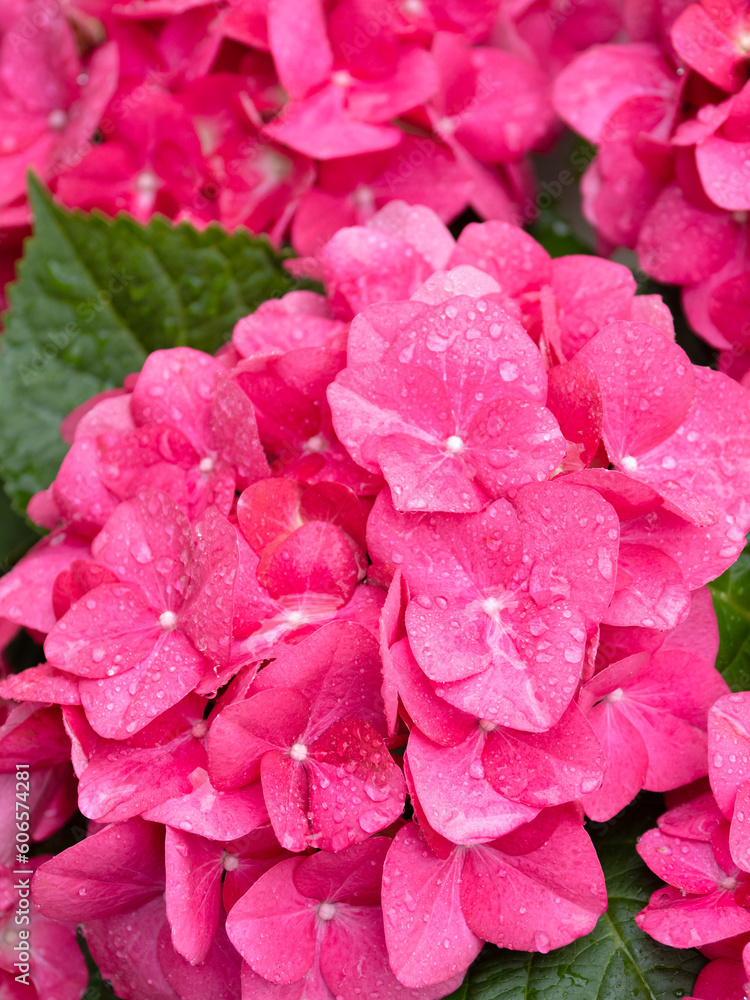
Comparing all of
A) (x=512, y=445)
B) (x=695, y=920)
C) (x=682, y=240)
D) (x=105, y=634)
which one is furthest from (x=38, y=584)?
(x=682, y=240)

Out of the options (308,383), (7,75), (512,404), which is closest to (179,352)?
(308,383)

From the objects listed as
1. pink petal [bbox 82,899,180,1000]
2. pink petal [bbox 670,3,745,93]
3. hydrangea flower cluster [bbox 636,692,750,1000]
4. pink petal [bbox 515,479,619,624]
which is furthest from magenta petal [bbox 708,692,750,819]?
pink petal [bbox 670,3,745,93]

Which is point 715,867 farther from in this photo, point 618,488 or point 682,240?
point 682,240

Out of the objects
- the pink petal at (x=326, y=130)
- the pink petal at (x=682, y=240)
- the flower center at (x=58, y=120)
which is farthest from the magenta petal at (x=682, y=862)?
the flower center at (x=58, y=120)

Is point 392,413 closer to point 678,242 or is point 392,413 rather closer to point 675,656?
point 675,656

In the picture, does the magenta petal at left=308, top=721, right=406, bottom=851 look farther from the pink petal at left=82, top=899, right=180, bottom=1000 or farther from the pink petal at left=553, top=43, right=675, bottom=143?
the pink petal at left=553, top=43, right=675, bottom=143

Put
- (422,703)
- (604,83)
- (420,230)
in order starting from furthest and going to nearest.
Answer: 1. (604,83)
2. (420,230)
3. (422,703)

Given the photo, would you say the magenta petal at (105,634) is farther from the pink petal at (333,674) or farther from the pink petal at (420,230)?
the pink petal at (420,230)
